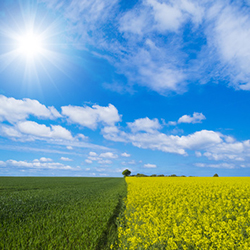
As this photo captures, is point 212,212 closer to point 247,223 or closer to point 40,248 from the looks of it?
point 247,223

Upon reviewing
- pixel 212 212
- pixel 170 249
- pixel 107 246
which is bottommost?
pixel 107 246

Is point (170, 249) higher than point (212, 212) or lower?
lower

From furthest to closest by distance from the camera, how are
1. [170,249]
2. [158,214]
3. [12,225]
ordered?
[158,214] < [12,225] < [170,249]

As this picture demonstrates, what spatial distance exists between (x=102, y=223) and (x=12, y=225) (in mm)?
4859

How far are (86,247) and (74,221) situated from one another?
3.54 meters

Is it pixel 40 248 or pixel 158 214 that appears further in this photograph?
pixel 158 214

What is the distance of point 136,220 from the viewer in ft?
32.8

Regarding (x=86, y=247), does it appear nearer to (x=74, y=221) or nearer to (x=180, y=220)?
(x=74, y=221)

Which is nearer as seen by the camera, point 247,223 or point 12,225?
point 247,223

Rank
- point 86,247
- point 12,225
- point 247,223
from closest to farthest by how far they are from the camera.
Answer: point 86,247 → point 247,223 → point 12,225

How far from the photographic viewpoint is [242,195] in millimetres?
15742

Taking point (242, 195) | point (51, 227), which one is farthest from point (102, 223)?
point (242, 195)

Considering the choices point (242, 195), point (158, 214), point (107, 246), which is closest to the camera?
point (107, 246)

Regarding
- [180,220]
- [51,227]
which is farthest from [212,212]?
[51,227]
